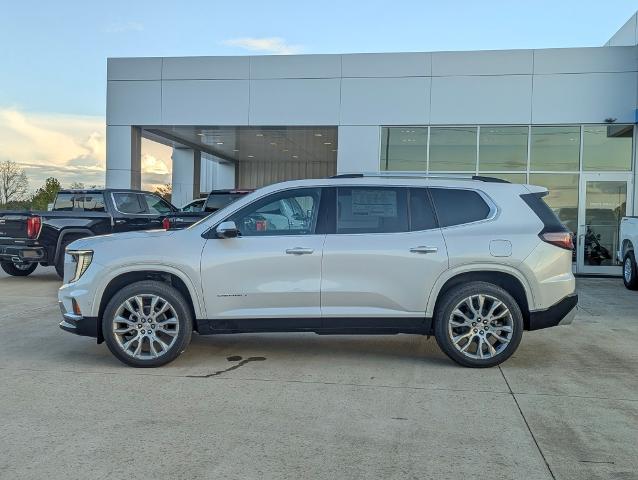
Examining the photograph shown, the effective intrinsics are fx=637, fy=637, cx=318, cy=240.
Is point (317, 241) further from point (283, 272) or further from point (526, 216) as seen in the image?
point (526, 216)

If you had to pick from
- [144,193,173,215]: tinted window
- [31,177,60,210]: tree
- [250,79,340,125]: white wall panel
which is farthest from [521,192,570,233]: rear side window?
[31,177,60,210]: tree

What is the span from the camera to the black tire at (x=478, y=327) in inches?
234

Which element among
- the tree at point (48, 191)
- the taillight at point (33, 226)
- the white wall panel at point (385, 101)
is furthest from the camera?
the tree at point (48, 191)

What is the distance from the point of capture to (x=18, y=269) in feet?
45.1

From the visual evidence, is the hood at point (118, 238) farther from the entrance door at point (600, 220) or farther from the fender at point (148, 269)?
the entrance door at point (600, 220)

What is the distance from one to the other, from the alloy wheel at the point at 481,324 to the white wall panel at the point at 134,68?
12.9 metres

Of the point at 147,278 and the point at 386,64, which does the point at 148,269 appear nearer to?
the point at 147,278

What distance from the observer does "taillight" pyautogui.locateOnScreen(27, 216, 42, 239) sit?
12.0 m

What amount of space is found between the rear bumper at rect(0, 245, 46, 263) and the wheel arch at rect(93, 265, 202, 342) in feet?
22.2

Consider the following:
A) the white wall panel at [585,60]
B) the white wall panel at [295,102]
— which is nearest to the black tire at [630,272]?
the white wall panel at [585,60]

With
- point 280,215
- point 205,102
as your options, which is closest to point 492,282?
point 280,215

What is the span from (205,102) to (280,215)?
1114 cm

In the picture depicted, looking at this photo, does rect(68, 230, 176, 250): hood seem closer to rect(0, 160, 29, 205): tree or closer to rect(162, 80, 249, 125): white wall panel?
rect(162, 80, 249, 125): white wall panel

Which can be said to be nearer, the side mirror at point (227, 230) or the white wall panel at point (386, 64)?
the side mirror at point (227, 230)
